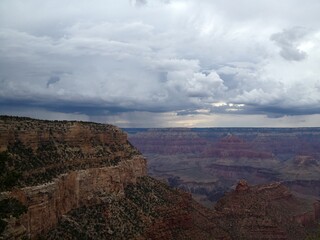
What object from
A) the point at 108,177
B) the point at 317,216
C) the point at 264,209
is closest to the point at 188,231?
the point at 108,177

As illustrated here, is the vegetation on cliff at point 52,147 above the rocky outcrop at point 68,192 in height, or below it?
above

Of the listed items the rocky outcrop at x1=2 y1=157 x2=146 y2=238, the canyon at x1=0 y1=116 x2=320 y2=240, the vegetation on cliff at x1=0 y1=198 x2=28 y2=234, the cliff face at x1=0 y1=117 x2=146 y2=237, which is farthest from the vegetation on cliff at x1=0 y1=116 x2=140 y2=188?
the vegetation on cliff at x1=0 y1=198 x2=28 y2=234

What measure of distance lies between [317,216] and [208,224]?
201 feet

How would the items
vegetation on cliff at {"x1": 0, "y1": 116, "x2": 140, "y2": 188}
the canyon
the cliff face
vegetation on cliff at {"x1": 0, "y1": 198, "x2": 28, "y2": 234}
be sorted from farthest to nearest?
vegetation on cliff at {"x1": 0, "y1": 116, "x2": 140, "y2": 188} → the cliff face → the canyon → vegetation on cliff at {"x1": 0, "y1": 198, "x2": 28, "y2": 234}

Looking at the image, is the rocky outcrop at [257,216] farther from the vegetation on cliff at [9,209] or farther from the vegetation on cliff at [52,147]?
the vegetation on cliff at [9,209]

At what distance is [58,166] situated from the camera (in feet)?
219

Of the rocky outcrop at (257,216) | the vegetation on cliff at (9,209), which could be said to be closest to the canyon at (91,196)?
the vegetation on cliff at (9,209)

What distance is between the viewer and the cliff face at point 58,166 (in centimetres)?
5638

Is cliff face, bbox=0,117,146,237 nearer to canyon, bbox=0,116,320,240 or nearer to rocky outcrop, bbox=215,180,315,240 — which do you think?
canyon, bbox=0,116,320,240

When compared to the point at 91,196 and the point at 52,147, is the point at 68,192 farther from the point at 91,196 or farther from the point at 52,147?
the point at 52,147

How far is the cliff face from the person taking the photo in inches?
2219

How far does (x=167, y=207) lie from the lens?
84500mm

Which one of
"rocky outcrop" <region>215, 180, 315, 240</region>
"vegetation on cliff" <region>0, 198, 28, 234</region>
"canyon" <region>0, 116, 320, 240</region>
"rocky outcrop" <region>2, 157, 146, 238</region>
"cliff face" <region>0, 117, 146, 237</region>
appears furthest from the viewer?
"rocky outcrop" <region>215, 180, 315, 240</region>

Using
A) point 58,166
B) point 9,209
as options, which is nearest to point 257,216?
point 58,166
